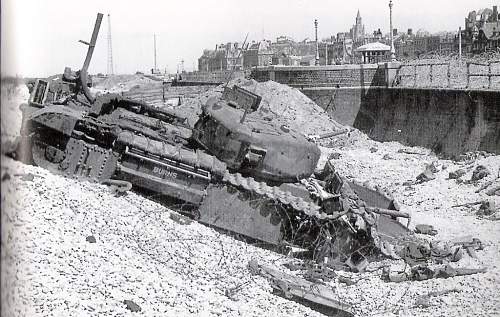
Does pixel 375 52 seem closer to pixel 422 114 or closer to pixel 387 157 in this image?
pixel 422 114

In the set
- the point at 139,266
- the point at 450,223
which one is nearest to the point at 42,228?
the point at 139,266

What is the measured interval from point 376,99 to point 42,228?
22.9 meters

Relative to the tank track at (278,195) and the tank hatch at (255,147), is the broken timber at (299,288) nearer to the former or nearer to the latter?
the tank track at (278,195)

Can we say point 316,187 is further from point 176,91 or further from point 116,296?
point 176,91

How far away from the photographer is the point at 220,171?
1074cm

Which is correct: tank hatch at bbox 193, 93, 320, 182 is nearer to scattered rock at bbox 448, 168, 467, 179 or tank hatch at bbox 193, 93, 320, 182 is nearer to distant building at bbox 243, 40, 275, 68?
scattered rock at bbox 448, 168, 467, 179

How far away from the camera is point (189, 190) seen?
35.0 ft

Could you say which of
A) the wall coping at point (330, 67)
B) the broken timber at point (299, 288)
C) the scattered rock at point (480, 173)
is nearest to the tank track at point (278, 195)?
the broken timber at point (299, 288)

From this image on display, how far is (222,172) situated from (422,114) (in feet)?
52.4

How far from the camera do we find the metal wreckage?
1037 cm

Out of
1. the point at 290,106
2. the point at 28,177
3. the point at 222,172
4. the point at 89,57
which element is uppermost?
the point at 89,57

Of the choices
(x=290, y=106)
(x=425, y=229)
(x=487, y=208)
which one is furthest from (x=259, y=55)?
(x=425, y=229)

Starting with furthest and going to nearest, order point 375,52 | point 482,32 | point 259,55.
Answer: point 259,55, point 482,32, point 375,52

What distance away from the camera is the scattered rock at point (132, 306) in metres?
6.79
